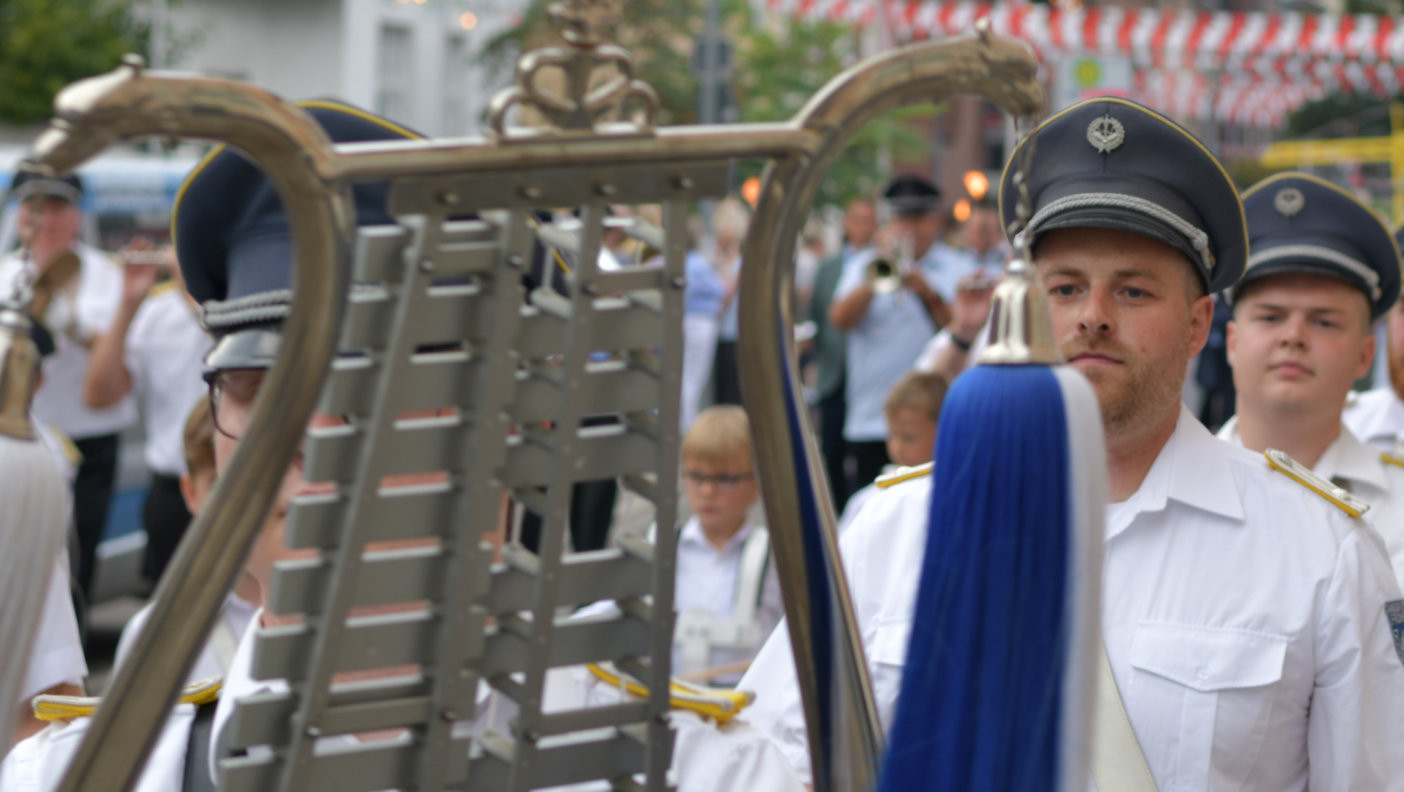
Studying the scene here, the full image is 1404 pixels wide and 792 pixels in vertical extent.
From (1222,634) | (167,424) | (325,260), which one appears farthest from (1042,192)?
(167,424)

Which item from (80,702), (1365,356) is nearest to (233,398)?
(80,702)

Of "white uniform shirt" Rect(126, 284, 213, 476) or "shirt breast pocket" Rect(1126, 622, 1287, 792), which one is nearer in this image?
"shirt breast pocket" Rect(1126, 622, 1287, 792)

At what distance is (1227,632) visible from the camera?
2186mm

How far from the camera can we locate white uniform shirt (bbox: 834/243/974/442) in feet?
25.3

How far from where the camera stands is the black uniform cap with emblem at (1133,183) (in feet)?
7.58

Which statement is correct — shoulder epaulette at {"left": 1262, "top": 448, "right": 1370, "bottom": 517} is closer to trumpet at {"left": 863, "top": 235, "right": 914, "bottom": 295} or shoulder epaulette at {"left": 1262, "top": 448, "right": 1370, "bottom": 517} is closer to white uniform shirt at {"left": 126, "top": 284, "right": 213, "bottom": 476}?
white uniform shirt at {"left": 126, "top": 284, "right": 213, "bottom": 476}

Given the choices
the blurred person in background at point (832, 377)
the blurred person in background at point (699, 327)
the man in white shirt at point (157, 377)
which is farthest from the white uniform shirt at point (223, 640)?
the blurred person in background at point (699, 327)

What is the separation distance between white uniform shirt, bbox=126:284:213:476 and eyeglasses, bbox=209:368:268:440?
5242 mm

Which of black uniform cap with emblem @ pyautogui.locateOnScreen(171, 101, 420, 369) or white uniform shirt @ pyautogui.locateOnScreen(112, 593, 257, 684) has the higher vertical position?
black uniform cap with emblem @ pyautogui.locateOnScreen(171, 101, 420, 369)

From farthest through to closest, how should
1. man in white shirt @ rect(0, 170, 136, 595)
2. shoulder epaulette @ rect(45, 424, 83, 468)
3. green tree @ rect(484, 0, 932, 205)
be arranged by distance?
green tree @ rect(484, 0, 932, 205) → man in white shirt @ rect(0, 170, 136, 595) → shoulder epaulette @ rect(45, 424, 83, 468)

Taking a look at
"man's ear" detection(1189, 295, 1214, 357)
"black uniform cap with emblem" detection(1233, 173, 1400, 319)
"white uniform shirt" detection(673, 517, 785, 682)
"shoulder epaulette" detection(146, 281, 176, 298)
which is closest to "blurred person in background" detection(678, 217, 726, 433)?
"shoulder epaulette" detection(146, 281, 176, 298)

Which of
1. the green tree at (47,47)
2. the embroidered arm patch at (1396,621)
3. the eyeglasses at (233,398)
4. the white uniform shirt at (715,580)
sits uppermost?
the green tree at (47,47)

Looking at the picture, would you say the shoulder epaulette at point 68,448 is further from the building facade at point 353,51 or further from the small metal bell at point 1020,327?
the building facade at point 353,51

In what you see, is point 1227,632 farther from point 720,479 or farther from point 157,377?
point 157,377
